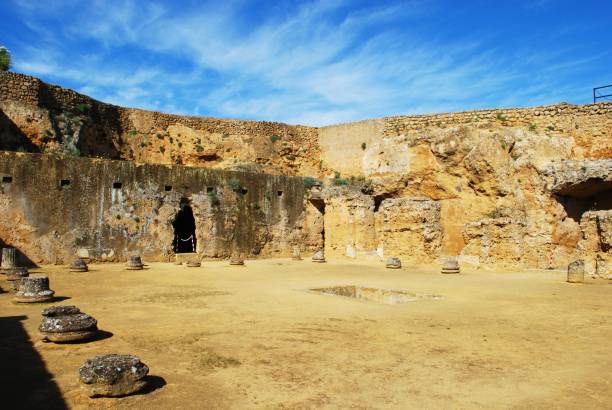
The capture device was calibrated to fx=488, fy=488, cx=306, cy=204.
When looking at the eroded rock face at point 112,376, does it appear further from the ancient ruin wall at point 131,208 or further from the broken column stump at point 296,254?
the broken column stump at point 296,254

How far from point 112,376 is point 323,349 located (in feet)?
8.15

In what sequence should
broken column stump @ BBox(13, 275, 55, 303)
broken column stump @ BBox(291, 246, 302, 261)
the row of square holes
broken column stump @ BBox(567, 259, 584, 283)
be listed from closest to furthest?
broken column stump @ BBox(13, 275, 55, 303) → broken column stump @ BBox(567, 259, 584, 283) → the row of square holes → broken column stump @ BBox(291, 246, 302, 261)

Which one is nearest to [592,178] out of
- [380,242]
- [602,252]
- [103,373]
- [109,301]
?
[602,252]

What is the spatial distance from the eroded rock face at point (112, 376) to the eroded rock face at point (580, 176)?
1518cm

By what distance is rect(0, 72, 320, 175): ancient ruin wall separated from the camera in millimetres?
20594

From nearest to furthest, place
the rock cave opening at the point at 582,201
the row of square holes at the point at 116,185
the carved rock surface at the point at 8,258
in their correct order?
the carved rock surface at the point at 8,258 < the row of square holes at the point at 116,185 < the rock cave opening at the point at 582,201

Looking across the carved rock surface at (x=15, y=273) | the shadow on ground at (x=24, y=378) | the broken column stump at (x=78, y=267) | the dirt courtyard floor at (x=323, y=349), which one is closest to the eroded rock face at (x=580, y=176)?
the dirt courtyard floor at (x=323, y=349)

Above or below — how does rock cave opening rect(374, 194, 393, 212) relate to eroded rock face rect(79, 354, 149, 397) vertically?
above

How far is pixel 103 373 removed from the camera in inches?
164

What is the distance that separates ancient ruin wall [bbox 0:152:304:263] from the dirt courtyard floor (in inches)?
206

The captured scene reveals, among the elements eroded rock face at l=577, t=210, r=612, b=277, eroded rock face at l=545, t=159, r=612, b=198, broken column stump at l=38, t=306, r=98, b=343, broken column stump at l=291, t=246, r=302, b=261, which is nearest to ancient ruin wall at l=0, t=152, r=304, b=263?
broken column stump at l=291, t=246, r=302, b=261

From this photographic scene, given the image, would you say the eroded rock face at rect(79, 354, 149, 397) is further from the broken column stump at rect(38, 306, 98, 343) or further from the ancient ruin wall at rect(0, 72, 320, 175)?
the ancient ruin wall at rect(0, 72, 320, 175)

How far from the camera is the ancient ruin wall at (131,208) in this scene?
48.9ft

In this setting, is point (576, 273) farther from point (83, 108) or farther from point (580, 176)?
point (83, 108)
